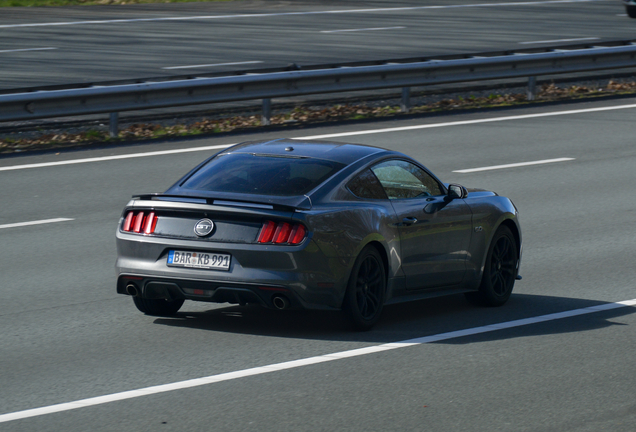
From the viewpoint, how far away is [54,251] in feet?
32.6

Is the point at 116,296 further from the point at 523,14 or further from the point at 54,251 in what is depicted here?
the point at 523,14

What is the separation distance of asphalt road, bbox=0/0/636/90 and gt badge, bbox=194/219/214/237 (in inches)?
497

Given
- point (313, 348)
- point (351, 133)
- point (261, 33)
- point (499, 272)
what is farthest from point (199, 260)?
point (261, 33)

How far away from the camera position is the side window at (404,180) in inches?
311

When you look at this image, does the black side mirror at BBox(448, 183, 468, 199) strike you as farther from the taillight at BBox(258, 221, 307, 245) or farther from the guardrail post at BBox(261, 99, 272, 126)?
the guardrail post at BBox(261, 99, 272, 126)

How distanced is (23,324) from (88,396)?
72.2 inches

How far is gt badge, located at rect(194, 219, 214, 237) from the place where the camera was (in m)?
7.02

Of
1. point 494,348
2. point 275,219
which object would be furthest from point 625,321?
point 275,219

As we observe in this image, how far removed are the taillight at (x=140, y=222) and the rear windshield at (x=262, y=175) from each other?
42 centimetres

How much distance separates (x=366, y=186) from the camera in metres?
7.66

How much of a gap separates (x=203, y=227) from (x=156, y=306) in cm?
104

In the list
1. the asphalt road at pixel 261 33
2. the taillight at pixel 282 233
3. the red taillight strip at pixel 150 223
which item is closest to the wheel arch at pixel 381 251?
the taillight at pixel 282 233

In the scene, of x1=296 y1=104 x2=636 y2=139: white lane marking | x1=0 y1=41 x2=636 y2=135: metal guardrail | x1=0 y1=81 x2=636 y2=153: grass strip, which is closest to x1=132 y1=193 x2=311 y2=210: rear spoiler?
x1=0 y1=41 x2=636 y2=135: metal guardrail

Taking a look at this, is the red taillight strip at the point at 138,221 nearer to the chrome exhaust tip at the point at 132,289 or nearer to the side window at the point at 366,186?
the chrome exhaust tip at the point at 132,289
